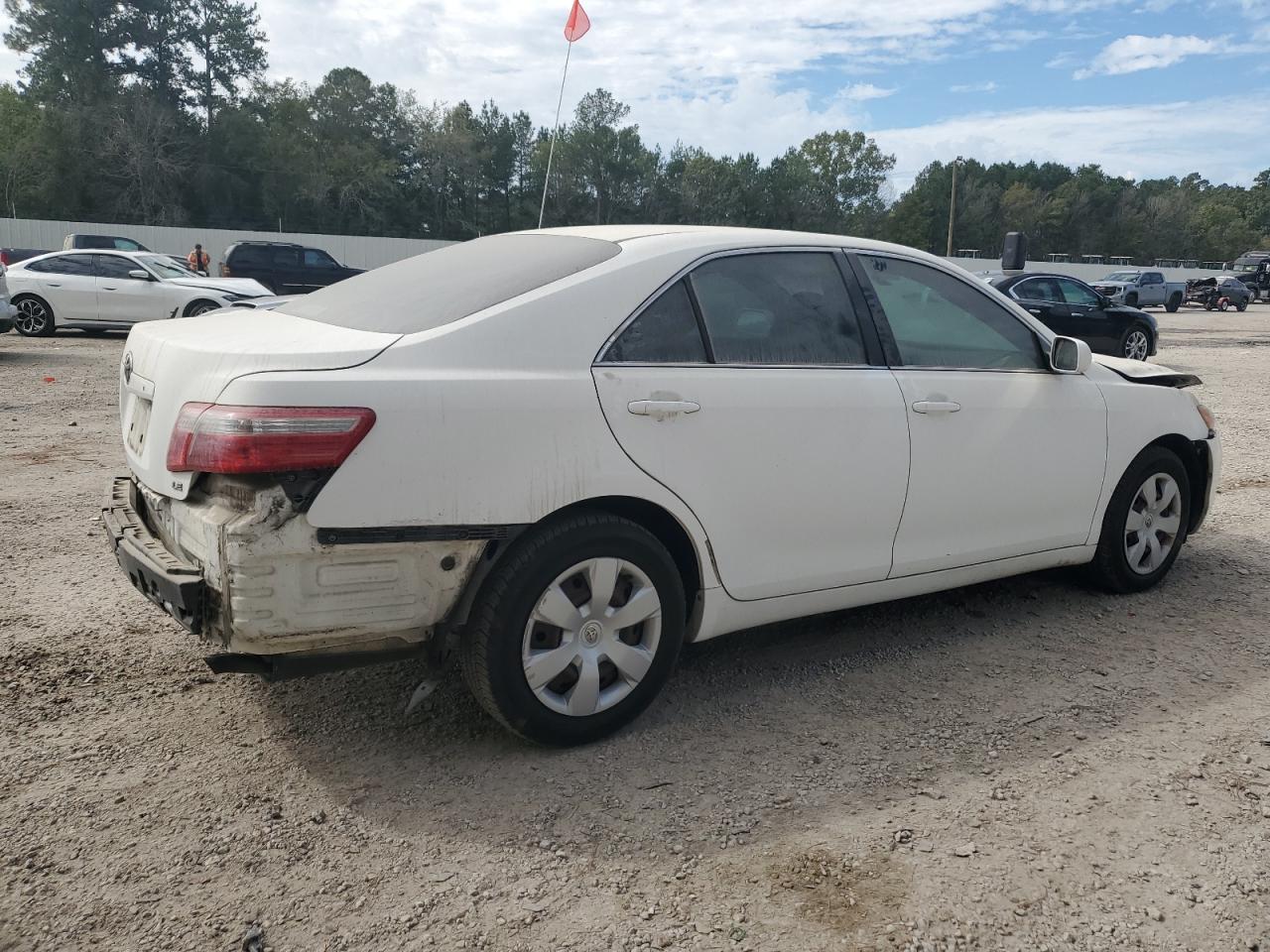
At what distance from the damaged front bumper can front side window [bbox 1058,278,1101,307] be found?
621 inches

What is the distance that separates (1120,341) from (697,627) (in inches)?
591

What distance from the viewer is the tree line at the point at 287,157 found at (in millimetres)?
52375

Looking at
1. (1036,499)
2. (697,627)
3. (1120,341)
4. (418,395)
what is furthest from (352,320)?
(1120,341)

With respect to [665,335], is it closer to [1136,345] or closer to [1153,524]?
[1153,524]

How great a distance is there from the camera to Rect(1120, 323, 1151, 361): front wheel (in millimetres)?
16125

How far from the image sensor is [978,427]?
12.7ft

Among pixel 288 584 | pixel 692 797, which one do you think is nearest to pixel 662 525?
pixel 692 797

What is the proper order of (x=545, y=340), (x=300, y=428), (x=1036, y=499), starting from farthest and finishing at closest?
(x=1036, y=499) → (x=545, y=340) → (x=300, y=428)

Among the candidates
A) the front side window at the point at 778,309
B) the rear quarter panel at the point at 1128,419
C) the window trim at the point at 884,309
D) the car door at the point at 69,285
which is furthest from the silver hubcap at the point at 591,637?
the car door at the point at 69,285

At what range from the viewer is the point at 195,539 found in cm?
278

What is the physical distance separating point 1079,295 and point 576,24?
29.5ft

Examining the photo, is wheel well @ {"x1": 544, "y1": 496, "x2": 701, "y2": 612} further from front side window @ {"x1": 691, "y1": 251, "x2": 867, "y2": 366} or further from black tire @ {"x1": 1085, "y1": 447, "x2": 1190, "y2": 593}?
black tire @ {"x1": 1085, "y1": 447, "x2": 1190, "y2": 593}

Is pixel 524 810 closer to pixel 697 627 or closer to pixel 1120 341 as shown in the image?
pixel 697 627

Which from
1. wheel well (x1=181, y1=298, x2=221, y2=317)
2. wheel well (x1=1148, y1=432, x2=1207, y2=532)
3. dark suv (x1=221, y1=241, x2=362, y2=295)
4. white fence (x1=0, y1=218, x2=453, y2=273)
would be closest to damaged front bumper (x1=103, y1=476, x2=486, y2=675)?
wheel well (x1=1148, y1=432, x2=1207, y2=532)
